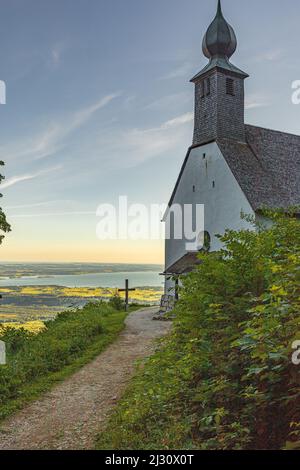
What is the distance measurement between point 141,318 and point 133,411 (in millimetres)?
13596

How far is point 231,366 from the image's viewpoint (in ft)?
18.4

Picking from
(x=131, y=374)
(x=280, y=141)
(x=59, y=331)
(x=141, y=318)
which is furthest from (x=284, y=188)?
(x=131, y=374)

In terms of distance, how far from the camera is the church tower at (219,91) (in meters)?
24.0

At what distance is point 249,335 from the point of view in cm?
487

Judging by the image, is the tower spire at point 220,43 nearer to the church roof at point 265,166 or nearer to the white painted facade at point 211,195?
the church roof at point 265,166

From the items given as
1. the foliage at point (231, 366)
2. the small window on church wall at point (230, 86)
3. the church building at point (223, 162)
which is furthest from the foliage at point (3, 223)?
the small window on church wall at point (230, 86)

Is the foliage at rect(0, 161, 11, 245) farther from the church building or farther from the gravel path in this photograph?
the church building

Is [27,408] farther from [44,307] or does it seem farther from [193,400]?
[44,307]

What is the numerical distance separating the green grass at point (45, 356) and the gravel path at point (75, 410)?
1.06 feet

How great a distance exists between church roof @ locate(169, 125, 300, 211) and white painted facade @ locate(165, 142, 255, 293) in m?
0.41

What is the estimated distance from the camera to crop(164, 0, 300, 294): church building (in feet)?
72.3

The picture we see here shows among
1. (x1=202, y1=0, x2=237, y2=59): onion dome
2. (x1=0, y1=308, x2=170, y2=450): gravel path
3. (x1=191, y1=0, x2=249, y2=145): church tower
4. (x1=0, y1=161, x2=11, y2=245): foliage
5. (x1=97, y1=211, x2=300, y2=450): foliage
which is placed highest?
(x1=202, y1=0, x2=237, y2=59): onion dome

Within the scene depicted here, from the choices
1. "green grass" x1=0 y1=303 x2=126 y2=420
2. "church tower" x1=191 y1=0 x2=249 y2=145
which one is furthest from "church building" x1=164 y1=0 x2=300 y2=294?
"green grass" x1=0 y1=303 x2=126 y2=420

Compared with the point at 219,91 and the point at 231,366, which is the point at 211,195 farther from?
the point at 231,366
